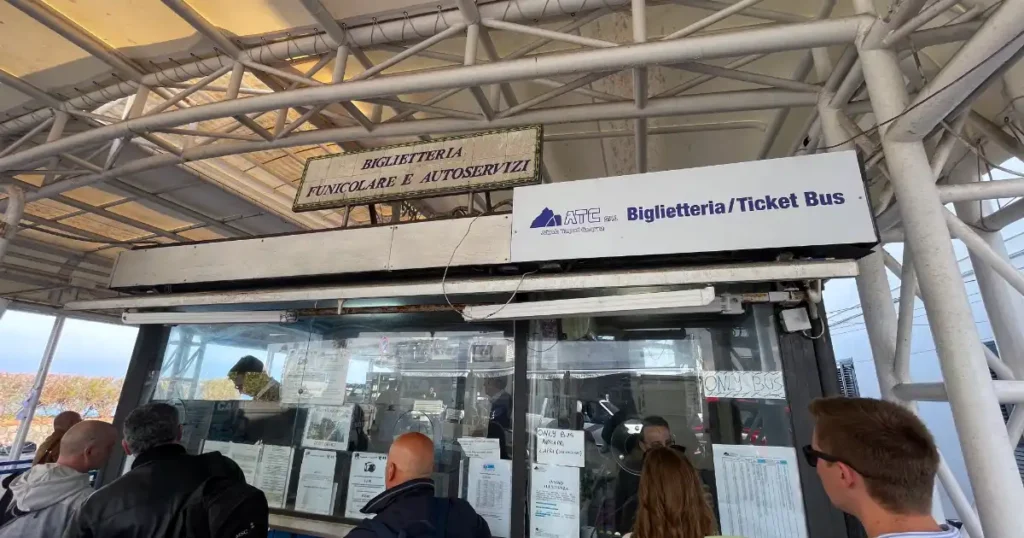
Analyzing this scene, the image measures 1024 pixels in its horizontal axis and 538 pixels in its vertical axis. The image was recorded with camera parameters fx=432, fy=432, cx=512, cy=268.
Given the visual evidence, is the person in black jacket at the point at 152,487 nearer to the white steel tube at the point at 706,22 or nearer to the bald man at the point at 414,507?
the bald man at the point at 414,507

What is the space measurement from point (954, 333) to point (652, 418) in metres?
1.36

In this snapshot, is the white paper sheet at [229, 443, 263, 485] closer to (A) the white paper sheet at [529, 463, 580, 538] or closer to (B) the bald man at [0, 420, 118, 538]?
(B) the bald man at [0, 420, 118, 538]

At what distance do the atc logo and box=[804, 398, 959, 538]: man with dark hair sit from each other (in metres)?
1.24

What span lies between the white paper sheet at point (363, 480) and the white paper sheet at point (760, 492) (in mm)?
2014

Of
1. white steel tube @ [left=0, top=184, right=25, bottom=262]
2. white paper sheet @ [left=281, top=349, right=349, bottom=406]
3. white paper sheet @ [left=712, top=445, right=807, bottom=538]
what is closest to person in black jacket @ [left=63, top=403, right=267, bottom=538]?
white paper sheet @ [left=281, top=349, right=349, bottom=406]

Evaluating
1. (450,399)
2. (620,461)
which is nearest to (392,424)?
(450,399)

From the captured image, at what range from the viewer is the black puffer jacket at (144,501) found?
1.85 metres

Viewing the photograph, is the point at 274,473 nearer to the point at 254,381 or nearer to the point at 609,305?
the point at 254,381

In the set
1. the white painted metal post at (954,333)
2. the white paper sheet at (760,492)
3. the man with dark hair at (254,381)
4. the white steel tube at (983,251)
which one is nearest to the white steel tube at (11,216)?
the man with dark hair at (254,381)

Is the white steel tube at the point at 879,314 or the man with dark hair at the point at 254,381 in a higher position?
the white steel tube at the point at 879,314

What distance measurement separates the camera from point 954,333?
1777 millimetres

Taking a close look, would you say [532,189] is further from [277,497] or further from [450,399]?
[277,497]

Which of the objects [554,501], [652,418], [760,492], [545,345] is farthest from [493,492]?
[760,492]

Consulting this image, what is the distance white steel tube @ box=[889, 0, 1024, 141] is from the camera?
158cm
